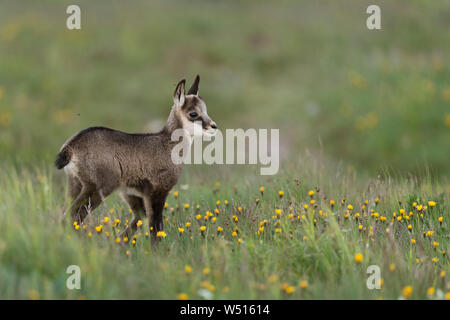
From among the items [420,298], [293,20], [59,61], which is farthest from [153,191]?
[293,20]

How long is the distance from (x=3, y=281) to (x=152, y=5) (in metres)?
16.8

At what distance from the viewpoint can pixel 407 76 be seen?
44.8 feet

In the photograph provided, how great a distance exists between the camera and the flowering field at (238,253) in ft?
13.8

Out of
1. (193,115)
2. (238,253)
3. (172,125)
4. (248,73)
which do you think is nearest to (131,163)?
(172,125)

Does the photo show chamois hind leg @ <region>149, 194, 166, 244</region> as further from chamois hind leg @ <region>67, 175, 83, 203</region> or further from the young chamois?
chamois hind leg @ <region>67, 175, 83, 203</region>

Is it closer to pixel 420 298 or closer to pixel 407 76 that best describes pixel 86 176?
pixel 420 298

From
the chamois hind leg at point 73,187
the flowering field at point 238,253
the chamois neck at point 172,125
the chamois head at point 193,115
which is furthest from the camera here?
the chamois neck at point 172,125

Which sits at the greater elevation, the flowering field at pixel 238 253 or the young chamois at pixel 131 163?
the young chamois at pixel 131 163

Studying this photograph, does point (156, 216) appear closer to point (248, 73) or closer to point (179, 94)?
point (179, 94)

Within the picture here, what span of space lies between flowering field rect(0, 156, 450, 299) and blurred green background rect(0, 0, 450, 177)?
493 centimetres

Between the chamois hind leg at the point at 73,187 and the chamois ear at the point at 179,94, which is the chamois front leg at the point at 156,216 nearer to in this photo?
the chamois hind leg at the point at 73,187

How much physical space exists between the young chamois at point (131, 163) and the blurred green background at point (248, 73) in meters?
A: 5.11

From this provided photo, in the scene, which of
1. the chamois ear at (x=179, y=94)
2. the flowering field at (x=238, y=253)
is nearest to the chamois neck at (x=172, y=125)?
the chamois ear at (x=179, y=94)

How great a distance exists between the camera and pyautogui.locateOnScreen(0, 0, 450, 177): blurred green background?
1233 cm
